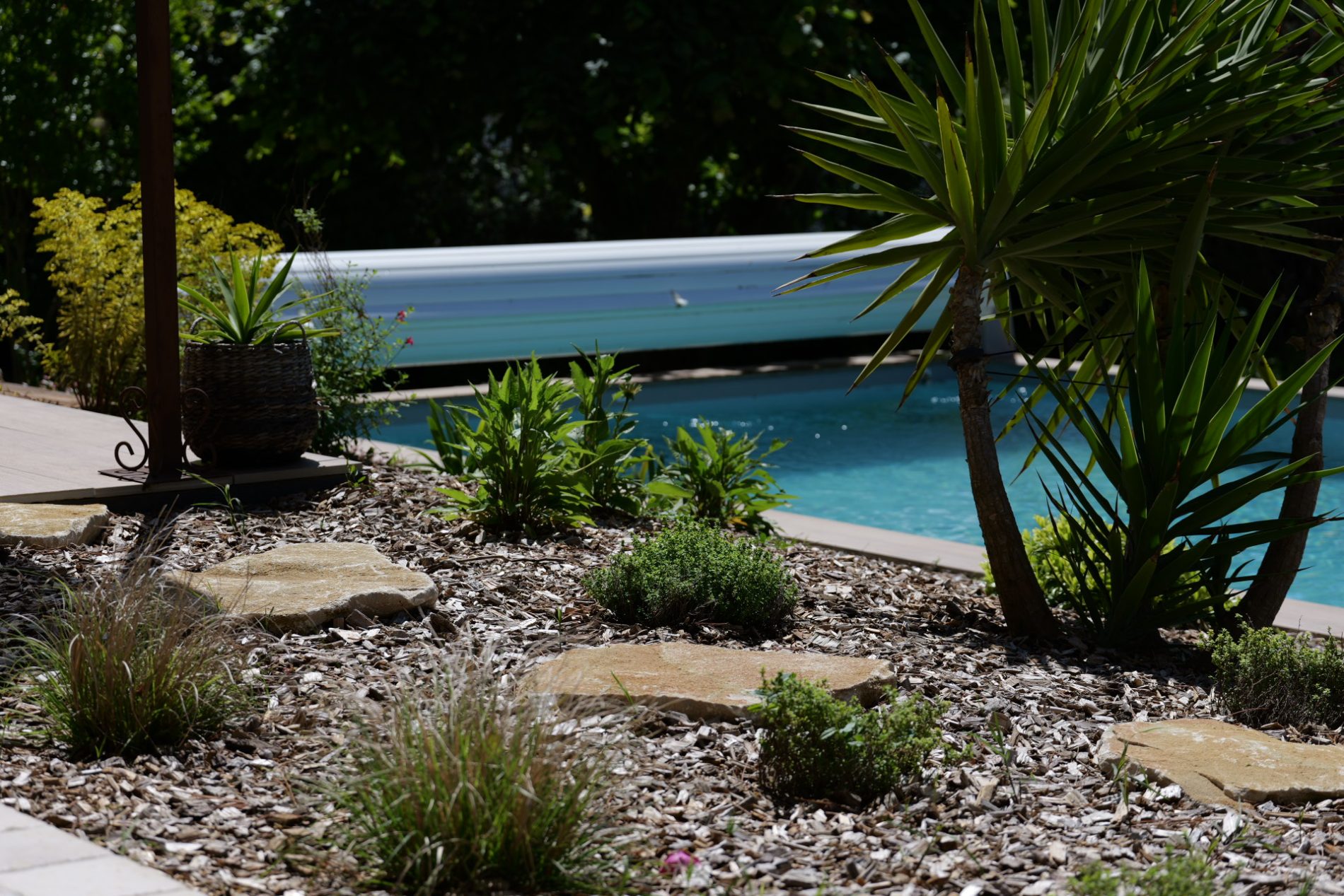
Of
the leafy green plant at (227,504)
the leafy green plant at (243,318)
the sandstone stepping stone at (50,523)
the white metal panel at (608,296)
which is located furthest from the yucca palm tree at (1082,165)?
the white metal panel at (608,296)

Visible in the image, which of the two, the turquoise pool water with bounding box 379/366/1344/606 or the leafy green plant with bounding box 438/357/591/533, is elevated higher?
the leafy green plant with bounding box 438/357/591/533

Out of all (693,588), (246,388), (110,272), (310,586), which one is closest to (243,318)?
(246,388)

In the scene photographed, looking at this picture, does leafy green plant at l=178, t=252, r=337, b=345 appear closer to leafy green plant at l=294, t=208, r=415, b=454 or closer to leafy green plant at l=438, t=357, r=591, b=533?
leafy green plant at l=294, t=208, r=415, b=454

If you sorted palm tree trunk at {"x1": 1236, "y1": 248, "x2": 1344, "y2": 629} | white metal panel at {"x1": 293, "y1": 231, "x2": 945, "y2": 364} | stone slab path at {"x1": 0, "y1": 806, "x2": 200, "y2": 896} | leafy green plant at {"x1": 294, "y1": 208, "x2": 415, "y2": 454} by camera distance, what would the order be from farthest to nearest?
1. white metal panel at {"x1": 293, "y1": 231, "x2": 945, "y2": 364}
2. leafy green plant at {"x1": 294, "y1": 208, "x2": 415, "y2": 454}
3. palm tree trunk at {"x1": 1236, "y1": 248, "x2": 1344, "y2": 629}
4. stone slab path at {"x1": 0, "y1": 806, "x2": 200, "y2": 896}

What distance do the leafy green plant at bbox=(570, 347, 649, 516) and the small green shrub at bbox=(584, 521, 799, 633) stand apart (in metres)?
1.26

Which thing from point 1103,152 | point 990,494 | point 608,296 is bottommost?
point 990,494

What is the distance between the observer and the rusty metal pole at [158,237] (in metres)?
4.98

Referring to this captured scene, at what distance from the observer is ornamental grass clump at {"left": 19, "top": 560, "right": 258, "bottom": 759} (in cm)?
291

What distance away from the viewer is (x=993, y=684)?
364 cm

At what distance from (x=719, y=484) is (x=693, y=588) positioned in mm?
1777

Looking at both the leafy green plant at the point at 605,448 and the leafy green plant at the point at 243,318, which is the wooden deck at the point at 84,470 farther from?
the leafy green plant at the point at 605,448

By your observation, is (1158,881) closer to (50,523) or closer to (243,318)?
(50,523)

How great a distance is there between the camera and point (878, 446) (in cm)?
1080

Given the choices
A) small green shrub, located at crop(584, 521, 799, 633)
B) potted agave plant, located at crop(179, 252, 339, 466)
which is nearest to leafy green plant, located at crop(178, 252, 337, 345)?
potted agave plant, located at crop(179, 252, 339, 466)
